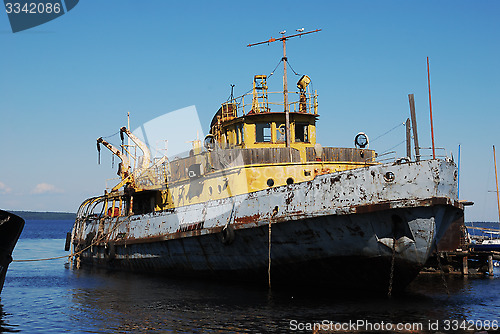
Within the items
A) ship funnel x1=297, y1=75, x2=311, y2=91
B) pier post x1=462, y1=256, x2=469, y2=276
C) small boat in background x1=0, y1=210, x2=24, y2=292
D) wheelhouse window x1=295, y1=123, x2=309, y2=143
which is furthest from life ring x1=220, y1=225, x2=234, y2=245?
pier post x1=462, y1=256, x2=469, y2=276

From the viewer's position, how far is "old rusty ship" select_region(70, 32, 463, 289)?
13438 mm

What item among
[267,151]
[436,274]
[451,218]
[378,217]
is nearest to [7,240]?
[267,151]

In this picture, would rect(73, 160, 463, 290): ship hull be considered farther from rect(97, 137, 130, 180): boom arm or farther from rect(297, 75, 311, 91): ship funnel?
rect(97, 137, 130, 180): boom arm

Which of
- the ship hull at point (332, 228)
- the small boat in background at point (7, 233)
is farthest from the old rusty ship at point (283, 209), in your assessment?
the small boat in background at point (7, 233)

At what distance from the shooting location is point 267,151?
16938 mm

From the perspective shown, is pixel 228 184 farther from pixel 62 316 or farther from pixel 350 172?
pixel 62 316

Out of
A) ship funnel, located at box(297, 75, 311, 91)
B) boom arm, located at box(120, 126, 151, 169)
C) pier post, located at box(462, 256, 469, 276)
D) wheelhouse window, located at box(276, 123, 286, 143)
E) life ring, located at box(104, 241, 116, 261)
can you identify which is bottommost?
pier post, located at box(462, 256, 469, 276)

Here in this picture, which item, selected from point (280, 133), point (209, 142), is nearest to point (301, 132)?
point (280, 133)

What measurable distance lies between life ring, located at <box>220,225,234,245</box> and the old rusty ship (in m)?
0.04

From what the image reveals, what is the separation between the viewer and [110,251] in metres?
23.5

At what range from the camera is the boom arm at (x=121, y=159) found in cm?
2709

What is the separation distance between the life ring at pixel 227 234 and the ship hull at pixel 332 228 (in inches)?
1.3

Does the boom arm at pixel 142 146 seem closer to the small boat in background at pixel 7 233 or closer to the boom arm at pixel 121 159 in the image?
the boom arm at pixel 121 159

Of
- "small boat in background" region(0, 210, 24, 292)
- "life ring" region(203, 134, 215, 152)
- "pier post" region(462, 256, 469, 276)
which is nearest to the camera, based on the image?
"small boat in background" region(0, 210, 24, 292)
